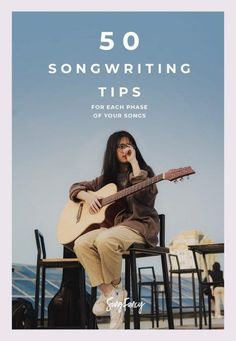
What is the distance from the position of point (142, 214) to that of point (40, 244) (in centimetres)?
74

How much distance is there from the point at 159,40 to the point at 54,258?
1674mm

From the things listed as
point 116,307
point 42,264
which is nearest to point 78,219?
point 42,264

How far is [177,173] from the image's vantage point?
6238 millimetres

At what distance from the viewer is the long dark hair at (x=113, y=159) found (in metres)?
6.27

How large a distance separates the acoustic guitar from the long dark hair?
64 mm

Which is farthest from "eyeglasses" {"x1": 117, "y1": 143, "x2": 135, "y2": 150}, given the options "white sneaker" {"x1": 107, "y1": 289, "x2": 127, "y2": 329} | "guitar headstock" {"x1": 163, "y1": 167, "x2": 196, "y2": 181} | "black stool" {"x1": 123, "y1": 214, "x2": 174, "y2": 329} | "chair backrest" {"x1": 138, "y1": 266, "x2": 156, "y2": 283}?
"white sneaker" {"x1": 107, "y1": 289, "x2": 127, "y2": 329}

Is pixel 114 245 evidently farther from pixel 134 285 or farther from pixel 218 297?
pixel 218 297

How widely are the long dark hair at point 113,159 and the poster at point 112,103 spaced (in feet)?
0.13

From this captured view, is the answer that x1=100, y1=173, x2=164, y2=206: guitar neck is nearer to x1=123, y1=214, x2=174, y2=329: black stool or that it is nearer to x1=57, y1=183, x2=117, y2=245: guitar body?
x1=57, y1=183, x2=117, y2=245: guitar body

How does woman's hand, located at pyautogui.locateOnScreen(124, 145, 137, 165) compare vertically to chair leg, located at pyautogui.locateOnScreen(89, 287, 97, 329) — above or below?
above

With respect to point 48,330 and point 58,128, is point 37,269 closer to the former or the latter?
point 48,330

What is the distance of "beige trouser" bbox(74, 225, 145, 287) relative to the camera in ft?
20.2

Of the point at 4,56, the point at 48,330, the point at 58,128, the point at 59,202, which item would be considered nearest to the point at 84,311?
the point at 48,330

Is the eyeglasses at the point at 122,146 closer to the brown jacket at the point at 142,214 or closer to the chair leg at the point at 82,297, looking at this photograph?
the brown jacket at the point at 142,214
